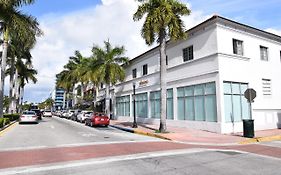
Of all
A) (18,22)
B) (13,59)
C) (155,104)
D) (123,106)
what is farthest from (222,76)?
(13,59)

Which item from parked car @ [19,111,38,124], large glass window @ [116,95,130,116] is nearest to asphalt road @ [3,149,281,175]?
parked car @ [19,111,38,124]

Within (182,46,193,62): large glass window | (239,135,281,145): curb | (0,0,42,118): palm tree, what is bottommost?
(239,135,281,145): curb

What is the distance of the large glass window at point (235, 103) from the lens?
19.4 m

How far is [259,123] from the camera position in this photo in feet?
69.2

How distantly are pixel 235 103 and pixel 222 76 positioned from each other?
2.37m

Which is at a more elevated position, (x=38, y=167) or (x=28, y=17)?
(x=28, y=17)

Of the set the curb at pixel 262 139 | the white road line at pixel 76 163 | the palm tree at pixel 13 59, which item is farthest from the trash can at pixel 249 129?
the palm tree at pixel 13 59

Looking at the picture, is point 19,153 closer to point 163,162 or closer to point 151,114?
point 163,162

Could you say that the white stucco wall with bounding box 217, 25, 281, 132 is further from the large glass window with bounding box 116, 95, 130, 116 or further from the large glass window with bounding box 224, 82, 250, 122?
the large glass window with bounding box 116, 95, 130, 116

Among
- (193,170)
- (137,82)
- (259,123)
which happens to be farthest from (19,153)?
(137,82)

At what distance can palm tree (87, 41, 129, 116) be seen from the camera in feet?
110

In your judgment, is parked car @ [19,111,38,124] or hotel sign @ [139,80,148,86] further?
hotel sign @ [139,80,148,86]

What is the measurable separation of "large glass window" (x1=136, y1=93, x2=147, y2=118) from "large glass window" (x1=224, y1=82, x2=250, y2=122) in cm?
1185

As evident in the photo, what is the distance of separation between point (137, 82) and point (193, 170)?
980 inches
